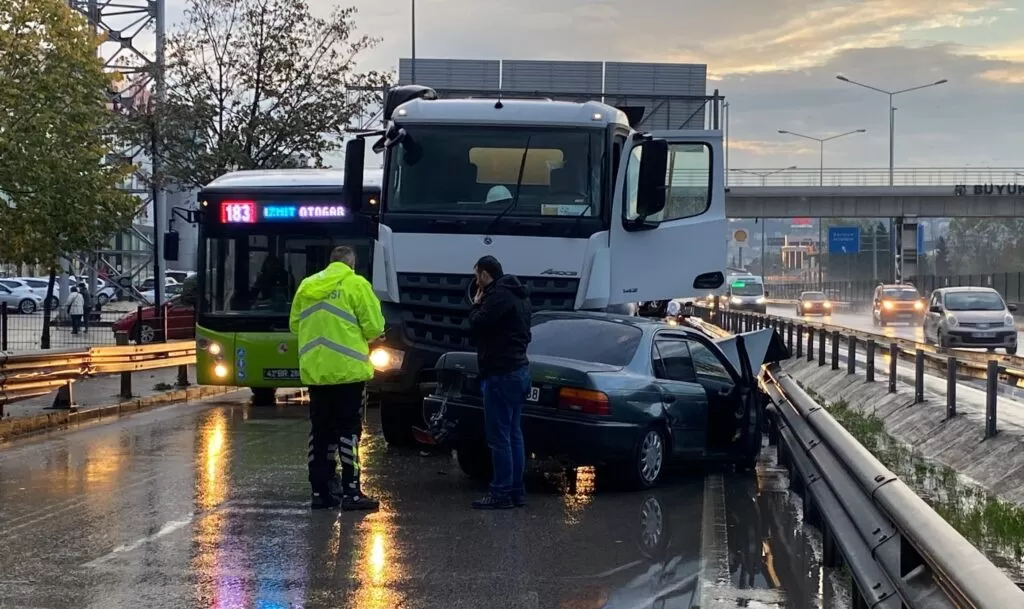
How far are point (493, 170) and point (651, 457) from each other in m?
3.68

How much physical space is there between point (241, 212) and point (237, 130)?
44.4ft

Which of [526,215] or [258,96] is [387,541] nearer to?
[526,215]

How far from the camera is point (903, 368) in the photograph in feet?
70.5

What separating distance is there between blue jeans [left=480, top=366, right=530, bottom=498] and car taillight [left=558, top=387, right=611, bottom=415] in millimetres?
599

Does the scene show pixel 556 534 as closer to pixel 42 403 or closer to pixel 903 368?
pixel 42 403

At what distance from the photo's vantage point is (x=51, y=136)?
2106 centimetres

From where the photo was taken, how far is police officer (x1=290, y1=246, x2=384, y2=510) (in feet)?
32.0

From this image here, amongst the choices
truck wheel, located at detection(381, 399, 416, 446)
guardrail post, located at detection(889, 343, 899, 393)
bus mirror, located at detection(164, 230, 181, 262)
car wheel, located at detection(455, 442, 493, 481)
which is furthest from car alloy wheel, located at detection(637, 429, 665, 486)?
bus mirror, located at detection(164, 230, 181, 262)

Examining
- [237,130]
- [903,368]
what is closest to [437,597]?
[903,368]

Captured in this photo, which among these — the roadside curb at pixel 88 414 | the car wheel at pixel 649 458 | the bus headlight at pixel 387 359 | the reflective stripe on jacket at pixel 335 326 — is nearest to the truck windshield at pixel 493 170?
the bus headlight at pixel 387 359

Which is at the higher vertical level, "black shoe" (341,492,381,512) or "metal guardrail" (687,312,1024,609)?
"metal guardrail" (687,312,1024,609)

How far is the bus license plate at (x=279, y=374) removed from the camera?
17688 mm

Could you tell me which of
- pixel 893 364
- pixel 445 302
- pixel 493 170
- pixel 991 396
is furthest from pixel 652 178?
pixel 893 364

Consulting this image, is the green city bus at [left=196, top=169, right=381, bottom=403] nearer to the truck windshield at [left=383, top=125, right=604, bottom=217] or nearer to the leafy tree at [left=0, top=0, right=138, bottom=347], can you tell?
the leafy tree at [left=0, top=0, right=138, bottom=347]
